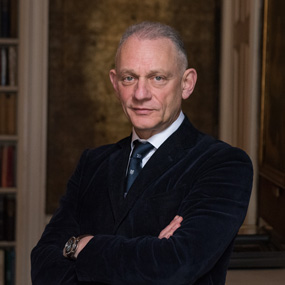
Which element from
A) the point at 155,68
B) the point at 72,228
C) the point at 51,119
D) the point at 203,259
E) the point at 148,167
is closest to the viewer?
the point at 203,259

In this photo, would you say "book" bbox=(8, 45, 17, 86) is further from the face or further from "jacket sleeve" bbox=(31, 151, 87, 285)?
the face

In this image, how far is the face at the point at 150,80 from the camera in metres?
1.51

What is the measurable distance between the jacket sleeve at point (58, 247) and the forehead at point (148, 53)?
0.48m

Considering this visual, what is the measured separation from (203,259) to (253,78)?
2012mm

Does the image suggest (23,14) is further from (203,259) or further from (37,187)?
(203,259)

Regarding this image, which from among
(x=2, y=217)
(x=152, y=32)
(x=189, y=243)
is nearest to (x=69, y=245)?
(x=189, y=243)

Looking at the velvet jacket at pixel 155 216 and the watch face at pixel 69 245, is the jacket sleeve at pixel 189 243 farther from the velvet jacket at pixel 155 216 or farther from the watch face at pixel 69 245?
the watch face at pixel 69 245

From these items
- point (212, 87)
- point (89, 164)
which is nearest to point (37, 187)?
point (212, 87)

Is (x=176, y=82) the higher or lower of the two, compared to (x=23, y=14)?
lower

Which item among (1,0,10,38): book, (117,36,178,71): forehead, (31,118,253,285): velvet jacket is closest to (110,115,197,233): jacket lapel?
(31,118,253,285): velvet jacket

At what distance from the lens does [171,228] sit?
1.47 m

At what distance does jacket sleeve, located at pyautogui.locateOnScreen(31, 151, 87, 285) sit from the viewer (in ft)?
5.28

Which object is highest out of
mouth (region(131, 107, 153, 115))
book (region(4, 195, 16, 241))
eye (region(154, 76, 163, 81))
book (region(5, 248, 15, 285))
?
eye (region(154, 76, 163, 81))

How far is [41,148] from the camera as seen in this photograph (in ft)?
14.4
